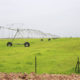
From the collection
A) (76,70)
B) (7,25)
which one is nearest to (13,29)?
(7,25)

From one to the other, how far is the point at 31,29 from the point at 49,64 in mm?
27970

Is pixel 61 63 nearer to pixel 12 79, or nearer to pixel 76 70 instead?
pixel 76 70

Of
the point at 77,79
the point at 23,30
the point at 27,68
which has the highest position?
the point at 23,30

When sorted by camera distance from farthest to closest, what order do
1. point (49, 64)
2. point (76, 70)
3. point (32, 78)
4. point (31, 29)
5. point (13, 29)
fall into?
point (31, 29) < point (13, 29) < point (49, 64) < point (76, 70) < point (32, 78)

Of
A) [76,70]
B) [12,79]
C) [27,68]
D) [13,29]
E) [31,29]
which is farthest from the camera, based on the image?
[31,29]

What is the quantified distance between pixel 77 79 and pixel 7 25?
39.2m

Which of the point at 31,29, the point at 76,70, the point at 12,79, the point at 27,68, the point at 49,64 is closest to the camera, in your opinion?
the point at 12,79

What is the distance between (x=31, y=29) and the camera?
153 ft

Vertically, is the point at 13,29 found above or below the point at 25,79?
above

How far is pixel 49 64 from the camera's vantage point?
1953 cm

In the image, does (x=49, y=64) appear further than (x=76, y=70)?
Yes

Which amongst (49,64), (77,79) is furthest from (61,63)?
(77,79)

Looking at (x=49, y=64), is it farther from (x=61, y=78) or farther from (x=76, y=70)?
(x=61, y=78)

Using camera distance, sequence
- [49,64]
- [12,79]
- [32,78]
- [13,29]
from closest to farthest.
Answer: [12,79] → [32,78] → [49,64] → [13,29]
